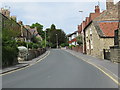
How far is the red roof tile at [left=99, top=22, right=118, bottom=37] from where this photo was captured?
117ft

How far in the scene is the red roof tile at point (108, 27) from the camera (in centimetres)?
3578

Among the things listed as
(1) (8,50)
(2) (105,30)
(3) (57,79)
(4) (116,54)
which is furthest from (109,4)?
(3) (57,79)

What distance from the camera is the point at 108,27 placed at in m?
37.4

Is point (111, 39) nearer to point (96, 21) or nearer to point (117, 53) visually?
point (96, 21)

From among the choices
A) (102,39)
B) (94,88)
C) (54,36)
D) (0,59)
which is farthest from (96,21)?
(54,36)

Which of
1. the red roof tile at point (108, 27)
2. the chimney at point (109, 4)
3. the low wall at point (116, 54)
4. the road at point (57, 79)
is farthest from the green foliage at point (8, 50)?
the chimney at point (109, 4)

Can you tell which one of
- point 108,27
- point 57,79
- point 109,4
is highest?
point 109,4

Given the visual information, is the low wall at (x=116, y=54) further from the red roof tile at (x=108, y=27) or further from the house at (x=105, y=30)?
the red roof tile at (x=108, y=27)

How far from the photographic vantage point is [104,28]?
37312 millimetres

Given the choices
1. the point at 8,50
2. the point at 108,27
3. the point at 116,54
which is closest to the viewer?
the point at 8,50

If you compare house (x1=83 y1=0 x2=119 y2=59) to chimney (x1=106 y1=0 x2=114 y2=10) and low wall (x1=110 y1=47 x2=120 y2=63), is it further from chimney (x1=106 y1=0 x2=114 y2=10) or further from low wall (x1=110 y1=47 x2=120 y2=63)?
low wall (x1=110 y1=47 x2=120 y2=63)

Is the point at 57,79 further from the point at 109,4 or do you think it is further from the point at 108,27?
the point at 109,4

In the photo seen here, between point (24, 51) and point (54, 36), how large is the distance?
85.6 m

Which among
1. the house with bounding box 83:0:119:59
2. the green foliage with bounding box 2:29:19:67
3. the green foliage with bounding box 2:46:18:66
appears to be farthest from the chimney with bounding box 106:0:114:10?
the green foliage with bounding box 2:46:18:66
